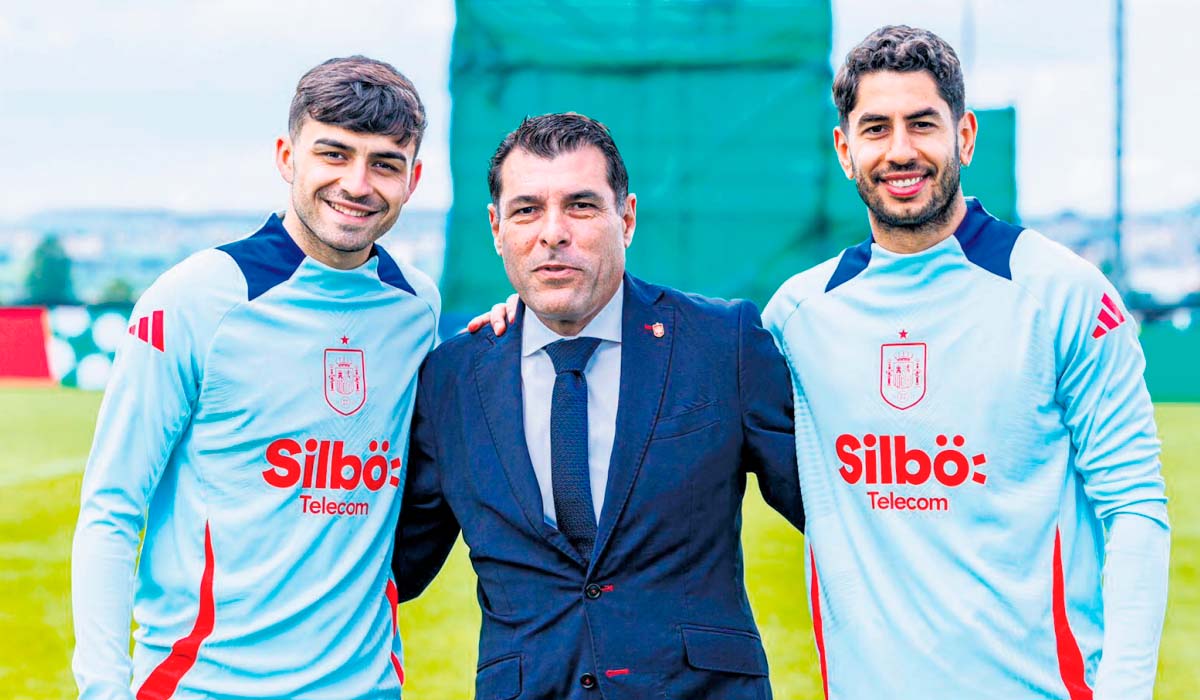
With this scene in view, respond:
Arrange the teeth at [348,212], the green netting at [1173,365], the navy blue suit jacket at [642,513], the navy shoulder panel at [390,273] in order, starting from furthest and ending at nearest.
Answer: the green netting at [1173,365] < the navy shoulder panel at [390,273] < the teeth at [348,212] < the navy blue suit jacket at [642,513]

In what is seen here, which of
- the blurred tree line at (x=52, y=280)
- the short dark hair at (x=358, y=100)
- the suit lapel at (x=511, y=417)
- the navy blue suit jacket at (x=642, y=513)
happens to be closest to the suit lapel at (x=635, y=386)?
the navy blue suit jacket at (x=642, y=513)

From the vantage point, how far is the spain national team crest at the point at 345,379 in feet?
8.79

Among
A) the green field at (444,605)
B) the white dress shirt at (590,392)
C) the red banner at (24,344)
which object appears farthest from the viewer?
the red banner at (24,344)

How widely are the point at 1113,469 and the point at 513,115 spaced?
36.3 ft

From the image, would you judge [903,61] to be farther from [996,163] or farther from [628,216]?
[996,163]

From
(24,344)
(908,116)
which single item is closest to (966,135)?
(908,116)

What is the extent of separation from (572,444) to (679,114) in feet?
35.7

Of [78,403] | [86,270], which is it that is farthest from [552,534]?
[86,270]

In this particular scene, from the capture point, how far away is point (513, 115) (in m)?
13.0

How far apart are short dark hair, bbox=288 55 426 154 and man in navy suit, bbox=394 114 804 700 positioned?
27 centimetres

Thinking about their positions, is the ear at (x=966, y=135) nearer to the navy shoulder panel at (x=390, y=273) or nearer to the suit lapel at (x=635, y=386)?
the suit lapel at (x=635, y=386)

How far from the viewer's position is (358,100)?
8.64ft

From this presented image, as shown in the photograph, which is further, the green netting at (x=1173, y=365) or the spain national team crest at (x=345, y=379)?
the green netting at (x=1173, y=365)

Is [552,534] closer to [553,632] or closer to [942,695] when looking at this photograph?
[553,632]
